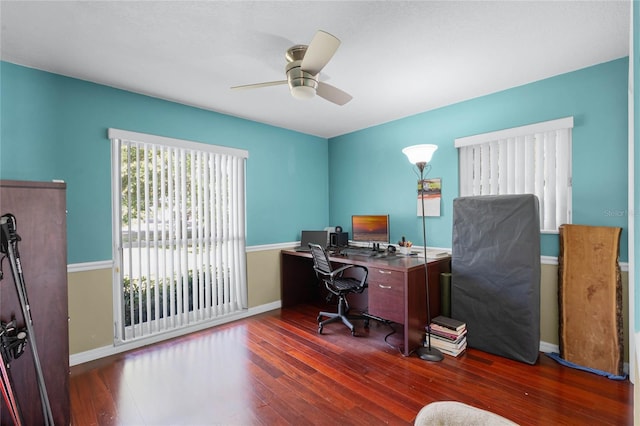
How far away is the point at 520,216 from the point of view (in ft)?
8.26

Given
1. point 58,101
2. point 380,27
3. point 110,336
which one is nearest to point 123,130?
point 58,101

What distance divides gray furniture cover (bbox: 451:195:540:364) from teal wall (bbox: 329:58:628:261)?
0.41 meters

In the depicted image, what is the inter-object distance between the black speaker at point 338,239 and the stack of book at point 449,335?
5.55ft

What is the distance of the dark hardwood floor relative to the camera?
1.85 meters

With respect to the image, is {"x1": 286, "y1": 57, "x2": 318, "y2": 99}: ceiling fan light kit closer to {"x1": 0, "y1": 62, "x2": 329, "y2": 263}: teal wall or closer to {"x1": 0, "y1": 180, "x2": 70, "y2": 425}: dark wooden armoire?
{"x1": 0, "y1": 180, "x2": 70, "y2": 425}: dark wooden armoire

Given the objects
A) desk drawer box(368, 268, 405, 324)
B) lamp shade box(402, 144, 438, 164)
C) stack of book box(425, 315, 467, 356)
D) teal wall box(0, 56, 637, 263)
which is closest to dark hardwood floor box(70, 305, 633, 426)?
stack of book box(425, 315, 467, 356)

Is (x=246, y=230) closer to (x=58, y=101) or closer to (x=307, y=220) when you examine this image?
(x=307, y=220)

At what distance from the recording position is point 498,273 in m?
2.62

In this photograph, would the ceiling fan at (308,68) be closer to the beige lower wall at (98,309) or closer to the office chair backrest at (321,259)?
the office chair backrest at (321,259)

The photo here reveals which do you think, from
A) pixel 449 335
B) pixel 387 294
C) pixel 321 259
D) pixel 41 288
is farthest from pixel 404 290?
pixel 41 288

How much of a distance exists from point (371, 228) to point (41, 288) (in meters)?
3.13

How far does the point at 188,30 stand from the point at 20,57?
1433 millimetres

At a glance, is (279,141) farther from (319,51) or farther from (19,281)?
(19,281)

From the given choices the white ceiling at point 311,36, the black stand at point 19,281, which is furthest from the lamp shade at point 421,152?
the black stand at point 19,281
